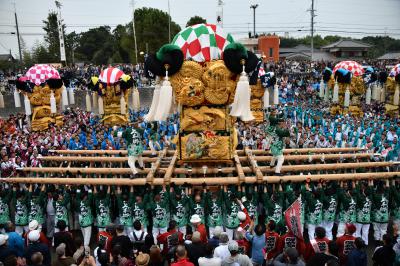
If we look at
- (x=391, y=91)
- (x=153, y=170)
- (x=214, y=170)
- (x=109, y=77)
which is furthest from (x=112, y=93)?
(x=391, y=91)

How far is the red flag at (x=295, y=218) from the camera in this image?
537 cm

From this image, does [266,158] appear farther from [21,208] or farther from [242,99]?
[21,208]

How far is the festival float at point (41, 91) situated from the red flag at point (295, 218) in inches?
576

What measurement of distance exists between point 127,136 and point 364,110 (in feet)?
53.7

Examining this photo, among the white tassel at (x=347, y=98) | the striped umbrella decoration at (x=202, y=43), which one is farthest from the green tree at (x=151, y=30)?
the striped umbrella decoration at (x=202, y=43)

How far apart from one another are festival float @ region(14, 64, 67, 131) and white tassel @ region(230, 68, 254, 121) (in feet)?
38.6

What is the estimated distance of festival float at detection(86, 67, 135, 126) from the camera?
16.9 meters

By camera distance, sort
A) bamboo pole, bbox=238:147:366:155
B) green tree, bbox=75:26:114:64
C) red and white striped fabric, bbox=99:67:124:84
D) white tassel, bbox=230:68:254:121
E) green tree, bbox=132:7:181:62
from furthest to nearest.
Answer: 1. green tree, bbox=75:26:114:64
2. green tree, bbox=132:7:181:62
3. red and white striped fabric, bbox=99:67:124:84
4. bamboo pole, bbox=238:147:366:155
5. white tassel, bbox=230:68:254:121

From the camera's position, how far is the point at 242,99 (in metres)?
8.19

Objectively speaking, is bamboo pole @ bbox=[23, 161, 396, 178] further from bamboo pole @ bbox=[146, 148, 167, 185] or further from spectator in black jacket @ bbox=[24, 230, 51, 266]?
spectator in black jacket @ bbox=[24, 230, 51, 266]

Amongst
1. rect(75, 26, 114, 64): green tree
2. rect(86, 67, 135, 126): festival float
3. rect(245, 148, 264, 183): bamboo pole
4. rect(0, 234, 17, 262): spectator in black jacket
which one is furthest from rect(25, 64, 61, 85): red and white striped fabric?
rect(75, 26, 114, 64): green tree

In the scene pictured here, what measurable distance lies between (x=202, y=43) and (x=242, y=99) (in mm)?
1738

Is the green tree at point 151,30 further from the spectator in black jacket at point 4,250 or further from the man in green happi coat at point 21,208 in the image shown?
the spectator in black jacket at point 4,250

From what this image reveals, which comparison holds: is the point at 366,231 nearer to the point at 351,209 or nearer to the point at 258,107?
the point at 351,209
